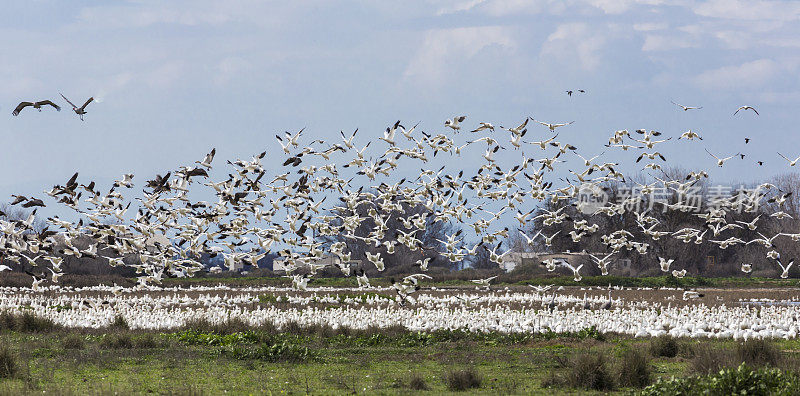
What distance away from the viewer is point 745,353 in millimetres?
16109

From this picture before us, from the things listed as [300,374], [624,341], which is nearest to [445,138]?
[624,341]

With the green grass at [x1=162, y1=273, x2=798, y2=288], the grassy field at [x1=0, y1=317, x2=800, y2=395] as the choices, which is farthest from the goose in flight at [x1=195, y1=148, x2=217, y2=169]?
the green grass at [x1=162, y1=273, x2=798, y2=288]

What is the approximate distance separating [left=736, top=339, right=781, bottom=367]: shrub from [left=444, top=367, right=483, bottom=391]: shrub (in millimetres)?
5317

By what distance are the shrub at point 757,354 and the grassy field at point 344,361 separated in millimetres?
27

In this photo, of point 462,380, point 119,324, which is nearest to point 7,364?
point 462,380

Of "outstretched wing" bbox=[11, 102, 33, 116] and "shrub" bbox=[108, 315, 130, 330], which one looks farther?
"shrub" bbox=[108, 315, 130, 330]

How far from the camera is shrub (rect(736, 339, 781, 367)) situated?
1580cm

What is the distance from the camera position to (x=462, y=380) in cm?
1419

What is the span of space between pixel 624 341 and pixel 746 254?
56.9 meters

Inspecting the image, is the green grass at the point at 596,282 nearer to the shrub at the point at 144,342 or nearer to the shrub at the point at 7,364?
the shrub at the point at 144,342

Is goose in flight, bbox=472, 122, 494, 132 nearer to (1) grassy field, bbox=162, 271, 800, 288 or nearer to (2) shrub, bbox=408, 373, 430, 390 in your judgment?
(2) shrub, bbox=408, 373, 430, 390

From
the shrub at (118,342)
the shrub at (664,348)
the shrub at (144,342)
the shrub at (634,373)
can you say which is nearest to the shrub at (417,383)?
the shrub at (634,373)

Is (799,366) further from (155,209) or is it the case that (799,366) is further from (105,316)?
(105,316)

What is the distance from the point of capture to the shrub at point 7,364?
49.8ft
